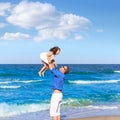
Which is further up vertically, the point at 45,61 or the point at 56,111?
the point at 45,61

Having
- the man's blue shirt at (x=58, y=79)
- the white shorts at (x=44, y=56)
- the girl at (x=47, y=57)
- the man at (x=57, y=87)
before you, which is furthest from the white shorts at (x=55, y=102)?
the white shorts at (x=44, y=56)

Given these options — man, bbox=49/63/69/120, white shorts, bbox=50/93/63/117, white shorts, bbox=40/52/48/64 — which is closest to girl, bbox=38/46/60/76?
white shorts, bbox=40/52/48/64

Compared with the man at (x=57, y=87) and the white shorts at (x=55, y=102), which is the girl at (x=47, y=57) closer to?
the man at (x=57, y=87)

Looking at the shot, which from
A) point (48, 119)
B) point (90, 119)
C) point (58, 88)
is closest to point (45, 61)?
point (58, 88)

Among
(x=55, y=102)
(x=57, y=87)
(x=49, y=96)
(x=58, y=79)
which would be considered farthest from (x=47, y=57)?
(x=49, y=96)

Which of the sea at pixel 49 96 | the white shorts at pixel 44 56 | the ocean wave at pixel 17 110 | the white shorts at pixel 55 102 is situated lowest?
the white shorts at pixel 55 102

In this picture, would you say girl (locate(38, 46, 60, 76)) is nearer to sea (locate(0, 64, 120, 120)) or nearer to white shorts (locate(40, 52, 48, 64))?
white shorts (locate(40, 52, 48, 64))

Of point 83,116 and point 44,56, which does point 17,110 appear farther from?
point 44,56

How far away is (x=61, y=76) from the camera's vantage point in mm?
7848

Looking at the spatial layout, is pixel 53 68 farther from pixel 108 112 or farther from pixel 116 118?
pixel 108 112

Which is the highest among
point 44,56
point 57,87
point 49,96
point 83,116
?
point 49,96

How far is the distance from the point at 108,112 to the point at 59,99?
18.7ft

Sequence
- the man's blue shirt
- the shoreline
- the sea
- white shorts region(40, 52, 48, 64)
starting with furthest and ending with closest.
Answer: the sea
the shoreline
the man's blue shirt
white shorts region(40, 52, 48, 64)

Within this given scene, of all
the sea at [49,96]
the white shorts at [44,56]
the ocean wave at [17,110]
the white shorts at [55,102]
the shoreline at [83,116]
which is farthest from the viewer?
the sea at [49,96]
